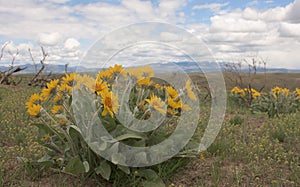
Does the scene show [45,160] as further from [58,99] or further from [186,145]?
[186,145]

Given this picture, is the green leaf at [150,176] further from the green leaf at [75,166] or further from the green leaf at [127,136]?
the green leaf at [75,166]

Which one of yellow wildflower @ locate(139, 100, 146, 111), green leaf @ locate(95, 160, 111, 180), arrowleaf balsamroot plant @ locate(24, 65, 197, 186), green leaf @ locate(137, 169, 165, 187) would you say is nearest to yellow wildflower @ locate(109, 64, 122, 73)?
arrowleaf balsamroot plant @ locate(24, 65, 197, 186)

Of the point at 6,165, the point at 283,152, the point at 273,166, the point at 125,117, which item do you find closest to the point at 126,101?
the point at 125,117

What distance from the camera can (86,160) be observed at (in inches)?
124

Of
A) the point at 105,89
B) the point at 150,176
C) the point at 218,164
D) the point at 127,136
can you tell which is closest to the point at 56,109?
the point at 105,89

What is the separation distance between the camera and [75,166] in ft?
9.49

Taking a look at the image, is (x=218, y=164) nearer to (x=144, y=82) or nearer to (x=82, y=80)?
(x=144, y=82)

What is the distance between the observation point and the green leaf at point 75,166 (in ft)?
9.32

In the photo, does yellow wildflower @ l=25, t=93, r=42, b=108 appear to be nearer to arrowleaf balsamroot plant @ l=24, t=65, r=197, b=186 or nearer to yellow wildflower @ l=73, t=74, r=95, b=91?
arrowleaf balsamroot plant @ l=24, t=65, r=197, b=186

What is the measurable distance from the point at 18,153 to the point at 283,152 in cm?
351

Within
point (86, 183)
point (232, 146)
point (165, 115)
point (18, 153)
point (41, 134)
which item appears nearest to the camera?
point (165, 115)

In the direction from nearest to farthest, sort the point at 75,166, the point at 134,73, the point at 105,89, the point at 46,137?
the point at 105,89 → the point at 75,166 → the point at 134,73 → the point at 46,137

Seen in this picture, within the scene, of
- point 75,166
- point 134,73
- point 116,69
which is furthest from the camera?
point 116,69

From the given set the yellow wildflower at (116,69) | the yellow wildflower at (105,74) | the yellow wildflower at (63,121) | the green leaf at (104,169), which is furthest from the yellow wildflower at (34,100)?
the green leaf at (104,169)
